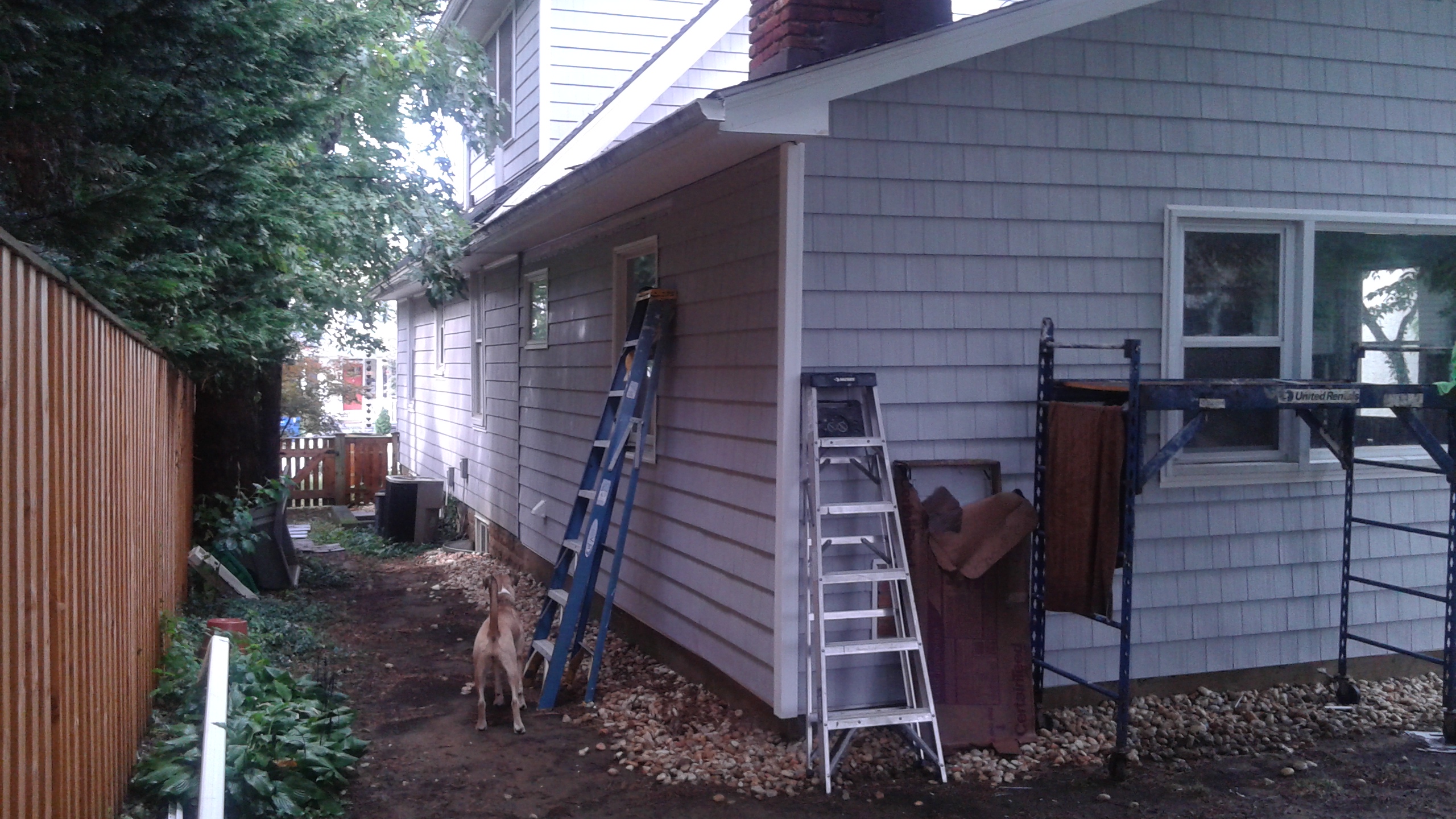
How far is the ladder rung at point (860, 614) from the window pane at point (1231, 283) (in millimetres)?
2392

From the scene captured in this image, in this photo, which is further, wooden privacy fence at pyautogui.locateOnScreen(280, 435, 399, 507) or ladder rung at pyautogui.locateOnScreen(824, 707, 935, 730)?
wooden privacy fence at pyautogui.locateOnScreen(280, 435, 399, 507)

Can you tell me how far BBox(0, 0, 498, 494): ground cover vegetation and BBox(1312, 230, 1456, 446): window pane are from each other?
5741 mm

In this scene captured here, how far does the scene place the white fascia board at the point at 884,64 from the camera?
5.21m

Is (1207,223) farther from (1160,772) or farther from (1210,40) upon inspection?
(1160,772)

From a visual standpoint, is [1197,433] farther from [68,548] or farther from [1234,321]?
[68,548]

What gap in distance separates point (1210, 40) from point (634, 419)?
391cm

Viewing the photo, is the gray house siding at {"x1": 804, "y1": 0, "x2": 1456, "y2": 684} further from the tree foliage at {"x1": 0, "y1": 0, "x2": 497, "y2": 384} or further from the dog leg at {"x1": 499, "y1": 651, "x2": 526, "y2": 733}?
the tree foliage at {"x1": 0, "y1": 0, "x2": 497, "y2": 384}

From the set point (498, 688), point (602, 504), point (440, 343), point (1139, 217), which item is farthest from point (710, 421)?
point (440, 343)

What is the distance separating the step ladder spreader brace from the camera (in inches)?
207

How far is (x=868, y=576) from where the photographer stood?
211 inches

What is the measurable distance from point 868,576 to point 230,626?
4012 millimetres

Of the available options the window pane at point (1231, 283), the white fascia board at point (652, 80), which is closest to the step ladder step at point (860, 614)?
the window pane at point (1231, 283)

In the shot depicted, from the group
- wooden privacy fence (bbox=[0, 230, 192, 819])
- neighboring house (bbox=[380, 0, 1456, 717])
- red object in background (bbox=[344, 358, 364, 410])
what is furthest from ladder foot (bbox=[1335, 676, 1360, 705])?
red object in background (bbox=[344, 358, 364, 410])

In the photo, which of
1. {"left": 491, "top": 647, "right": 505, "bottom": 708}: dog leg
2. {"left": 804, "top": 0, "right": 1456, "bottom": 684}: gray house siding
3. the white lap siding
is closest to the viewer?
{"left": 804, "top": 0, "right": 1456, "bottom": 684}: gray house siding
